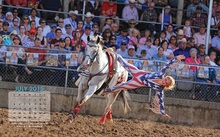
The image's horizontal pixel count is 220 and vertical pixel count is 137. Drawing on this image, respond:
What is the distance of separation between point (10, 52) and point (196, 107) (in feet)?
16.5

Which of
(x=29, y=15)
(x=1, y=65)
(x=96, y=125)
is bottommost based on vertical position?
(x=96, y=125)

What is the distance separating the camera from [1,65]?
17844mm

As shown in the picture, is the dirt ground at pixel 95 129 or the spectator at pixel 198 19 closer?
the dirt ground at pixel 95 129

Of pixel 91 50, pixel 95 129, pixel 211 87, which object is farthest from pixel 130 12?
pixel 91 50

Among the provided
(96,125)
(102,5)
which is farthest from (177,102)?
(102,5)

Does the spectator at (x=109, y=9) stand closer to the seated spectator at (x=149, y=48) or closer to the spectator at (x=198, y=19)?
the seated spectator at (x=149, y=48)

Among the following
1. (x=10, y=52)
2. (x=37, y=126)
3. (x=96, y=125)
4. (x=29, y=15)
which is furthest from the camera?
(x=29, y=15)

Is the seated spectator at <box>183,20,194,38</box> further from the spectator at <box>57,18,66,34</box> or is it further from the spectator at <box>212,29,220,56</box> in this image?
the spectator at <box>57,18,66,34</box>

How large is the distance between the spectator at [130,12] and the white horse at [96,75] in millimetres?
4769

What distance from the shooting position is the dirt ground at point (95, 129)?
48.2ft

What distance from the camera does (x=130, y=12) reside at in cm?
2097

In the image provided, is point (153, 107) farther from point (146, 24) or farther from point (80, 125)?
point (146, 24)

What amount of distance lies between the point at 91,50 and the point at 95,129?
2030mm

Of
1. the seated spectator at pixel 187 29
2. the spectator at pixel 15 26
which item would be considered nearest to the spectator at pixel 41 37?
the spectator at pixel 15 26
